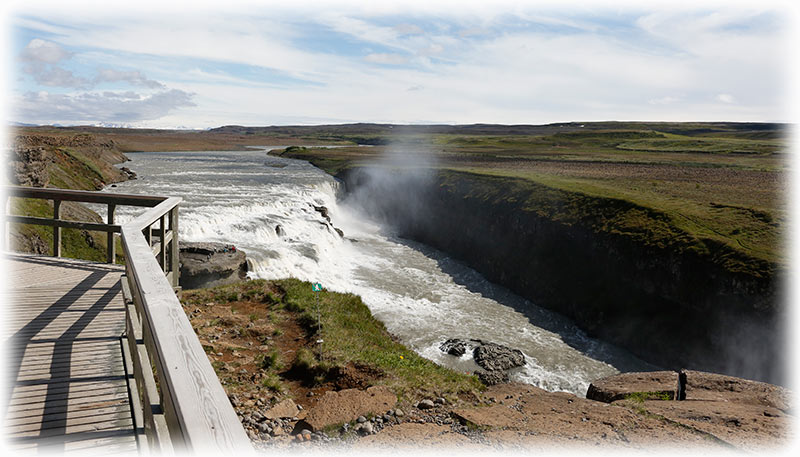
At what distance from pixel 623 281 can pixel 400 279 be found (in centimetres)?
1255

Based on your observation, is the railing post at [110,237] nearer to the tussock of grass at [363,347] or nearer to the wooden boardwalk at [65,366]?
the wooden boardwalk at [65,366]

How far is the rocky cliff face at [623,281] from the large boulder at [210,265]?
1714 cm

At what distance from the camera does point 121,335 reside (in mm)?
6457

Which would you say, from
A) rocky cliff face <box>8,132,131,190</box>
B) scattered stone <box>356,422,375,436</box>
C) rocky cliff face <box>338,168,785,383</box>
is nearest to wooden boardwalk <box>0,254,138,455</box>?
scattered stone <box>356,422,375,436</box>

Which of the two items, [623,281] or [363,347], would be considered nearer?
[363,347]

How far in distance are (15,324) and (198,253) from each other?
14.8 meters

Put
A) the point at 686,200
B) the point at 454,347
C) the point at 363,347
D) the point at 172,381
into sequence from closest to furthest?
1. the point at 172,381
2. the point at 363,347
3. the point at 454,347
4. the point at 686,200

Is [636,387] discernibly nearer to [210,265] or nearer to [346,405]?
[346,405]

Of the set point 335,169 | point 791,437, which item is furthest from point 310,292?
point 335,169

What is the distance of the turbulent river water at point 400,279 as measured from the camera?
21109mm

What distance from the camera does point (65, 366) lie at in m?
5.48

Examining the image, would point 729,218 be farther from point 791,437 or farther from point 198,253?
point 198,253

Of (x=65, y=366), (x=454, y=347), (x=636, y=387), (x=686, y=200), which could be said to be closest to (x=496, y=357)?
(x=454, y=347)

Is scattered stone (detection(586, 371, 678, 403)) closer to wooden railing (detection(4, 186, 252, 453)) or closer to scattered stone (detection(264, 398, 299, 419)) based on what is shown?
scattered stone (detection(264, 398, 299, 419))
